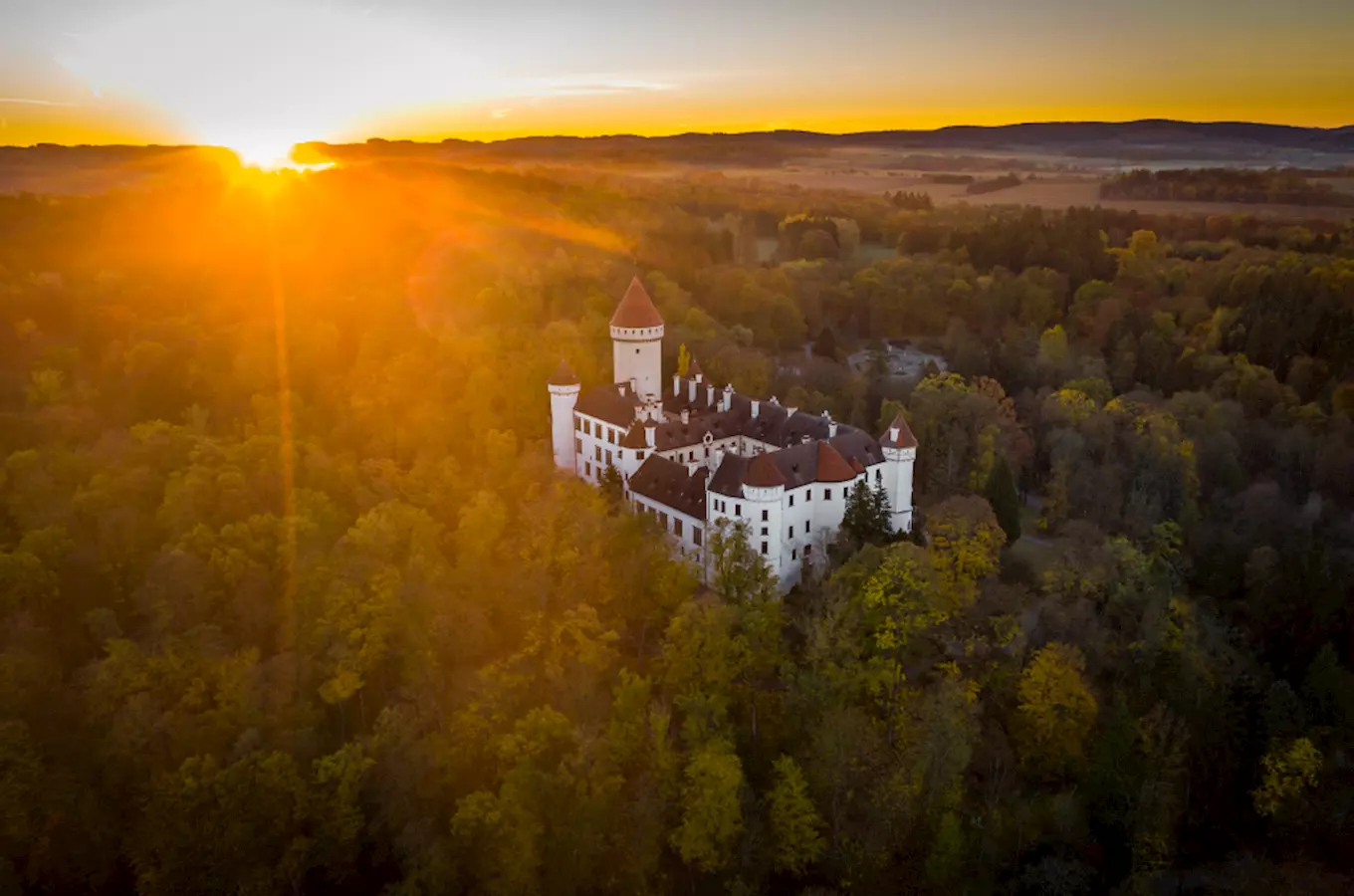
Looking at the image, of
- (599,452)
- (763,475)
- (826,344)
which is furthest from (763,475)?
(826,344)

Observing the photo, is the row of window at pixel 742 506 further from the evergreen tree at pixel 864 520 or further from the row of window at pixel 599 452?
the row of window at pixel 599 452

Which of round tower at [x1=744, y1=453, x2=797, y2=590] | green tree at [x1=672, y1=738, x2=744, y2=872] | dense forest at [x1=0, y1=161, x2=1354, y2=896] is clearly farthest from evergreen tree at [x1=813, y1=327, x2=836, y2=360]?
green tree at [x1=672, y1=738, x2=744, y2=872]

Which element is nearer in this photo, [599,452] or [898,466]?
[898,466]

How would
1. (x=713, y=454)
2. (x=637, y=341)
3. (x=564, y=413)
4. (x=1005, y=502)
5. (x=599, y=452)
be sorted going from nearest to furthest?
(x=713, y=454), (x=599, y=452), (x=1005, y=502), (x=564, y=413), (x=637, y=341)

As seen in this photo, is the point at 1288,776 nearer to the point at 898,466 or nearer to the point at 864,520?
the point at 864,520

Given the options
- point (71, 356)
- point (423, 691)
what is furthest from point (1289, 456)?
point (71, 356)

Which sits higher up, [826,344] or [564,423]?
[826,344]

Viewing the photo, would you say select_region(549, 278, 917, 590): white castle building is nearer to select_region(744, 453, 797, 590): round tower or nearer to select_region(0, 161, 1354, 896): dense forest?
select_region(744, 453, 797, 590): round tower
